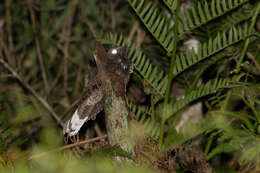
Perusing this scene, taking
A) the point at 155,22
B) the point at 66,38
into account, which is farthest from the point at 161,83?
the point at 66,38

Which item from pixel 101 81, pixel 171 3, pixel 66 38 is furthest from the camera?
pixel 66 38

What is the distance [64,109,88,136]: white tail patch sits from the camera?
0.93 metres

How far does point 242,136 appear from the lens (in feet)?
3.27

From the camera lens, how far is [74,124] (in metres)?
0.95

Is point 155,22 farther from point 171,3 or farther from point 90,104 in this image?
point 90,104

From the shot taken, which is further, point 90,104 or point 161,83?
point 161,83

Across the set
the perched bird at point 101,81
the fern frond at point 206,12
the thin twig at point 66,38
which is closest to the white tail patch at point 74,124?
the perched bird at point 101,81

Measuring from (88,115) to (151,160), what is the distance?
24cm

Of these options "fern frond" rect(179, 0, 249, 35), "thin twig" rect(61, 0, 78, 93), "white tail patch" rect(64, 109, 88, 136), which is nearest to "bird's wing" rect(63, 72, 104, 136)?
"white tail patch" rect(64, 109, 88, 136)

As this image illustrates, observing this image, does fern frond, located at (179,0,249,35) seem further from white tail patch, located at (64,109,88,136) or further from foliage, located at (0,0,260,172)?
white tail patch, located at (64,109,88,136)

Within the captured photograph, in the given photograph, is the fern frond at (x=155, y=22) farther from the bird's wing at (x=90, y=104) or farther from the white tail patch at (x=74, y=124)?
the white tail patch at (x=74, y=124)

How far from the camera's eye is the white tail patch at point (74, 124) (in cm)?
93

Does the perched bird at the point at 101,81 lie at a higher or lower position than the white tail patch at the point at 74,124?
higher

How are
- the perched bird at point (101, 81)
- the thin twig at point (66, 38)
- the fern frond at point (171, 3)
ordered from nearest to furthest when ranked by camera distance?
the perched bird at point (101, 81) → the fern frond at point (171, 3) → the thin twig at point (66, 38)
